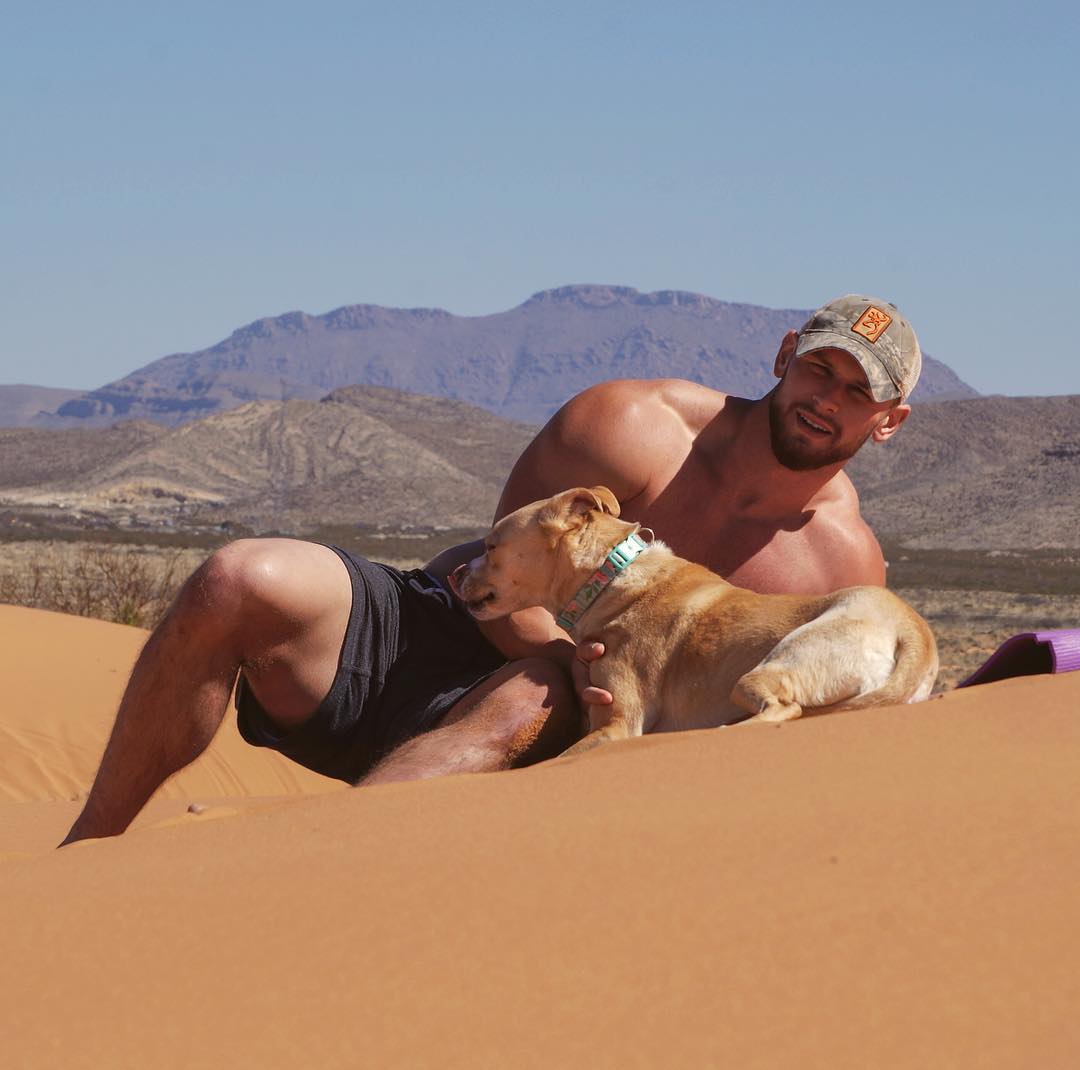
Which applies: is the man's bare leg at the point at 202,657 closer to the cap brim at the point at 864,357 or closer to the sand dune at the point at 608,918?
the sand dune at the point at 608,918

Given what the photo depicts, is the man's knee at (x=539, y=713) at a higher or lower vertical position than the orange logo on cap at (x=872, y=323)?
lower

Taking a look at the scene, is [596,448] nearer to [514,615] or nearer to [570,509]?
[570,509]

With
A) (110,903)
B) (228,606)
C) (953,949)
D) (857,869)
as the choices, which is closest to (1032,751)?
(857,869)

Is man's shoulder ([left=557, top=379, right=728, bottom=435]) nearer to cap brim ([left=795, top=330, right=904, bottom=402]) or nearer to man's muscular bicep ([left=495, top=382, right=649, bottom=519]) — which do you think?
man's muscular bicep ([left=495, top=382, right=649, bottom=519])

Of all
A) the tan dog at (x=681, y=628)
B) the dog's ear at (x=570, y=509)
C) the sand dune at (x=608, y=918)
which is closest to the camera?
the sand dune at (x=608, y=918)

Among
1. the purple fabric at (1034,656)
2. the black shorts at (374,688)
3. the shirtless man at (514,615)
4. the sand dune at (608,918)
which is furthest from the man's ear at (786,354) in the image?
the sand dune at (608,918)

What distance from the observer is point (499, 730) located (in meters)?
5.33

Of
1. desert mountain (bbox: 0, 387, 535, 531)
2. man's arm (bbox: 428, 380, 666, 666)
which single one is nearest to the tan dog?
man's arm (bbox: 428, 380, 666, 666)

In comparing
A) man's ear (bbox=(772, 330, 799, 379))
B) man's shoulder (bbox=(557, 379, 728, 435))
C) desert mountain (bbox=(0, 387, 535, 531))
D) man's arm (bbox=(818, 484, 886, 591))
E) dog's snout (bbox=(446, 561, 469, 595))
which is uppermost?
man's ear (bbox=(772, 330, 799, 379))

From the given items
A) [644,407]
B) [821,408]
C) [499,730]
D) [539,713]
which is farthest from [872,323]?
[499,730]

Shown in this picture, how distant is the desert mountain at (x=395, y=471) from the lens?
6594 centimetres

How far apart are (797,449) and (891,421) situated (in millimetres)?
445

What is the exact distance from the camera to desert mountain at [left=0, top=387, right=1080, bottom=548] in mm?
65938

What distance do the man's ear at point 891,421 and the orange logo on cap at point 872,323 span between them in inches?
13.4
